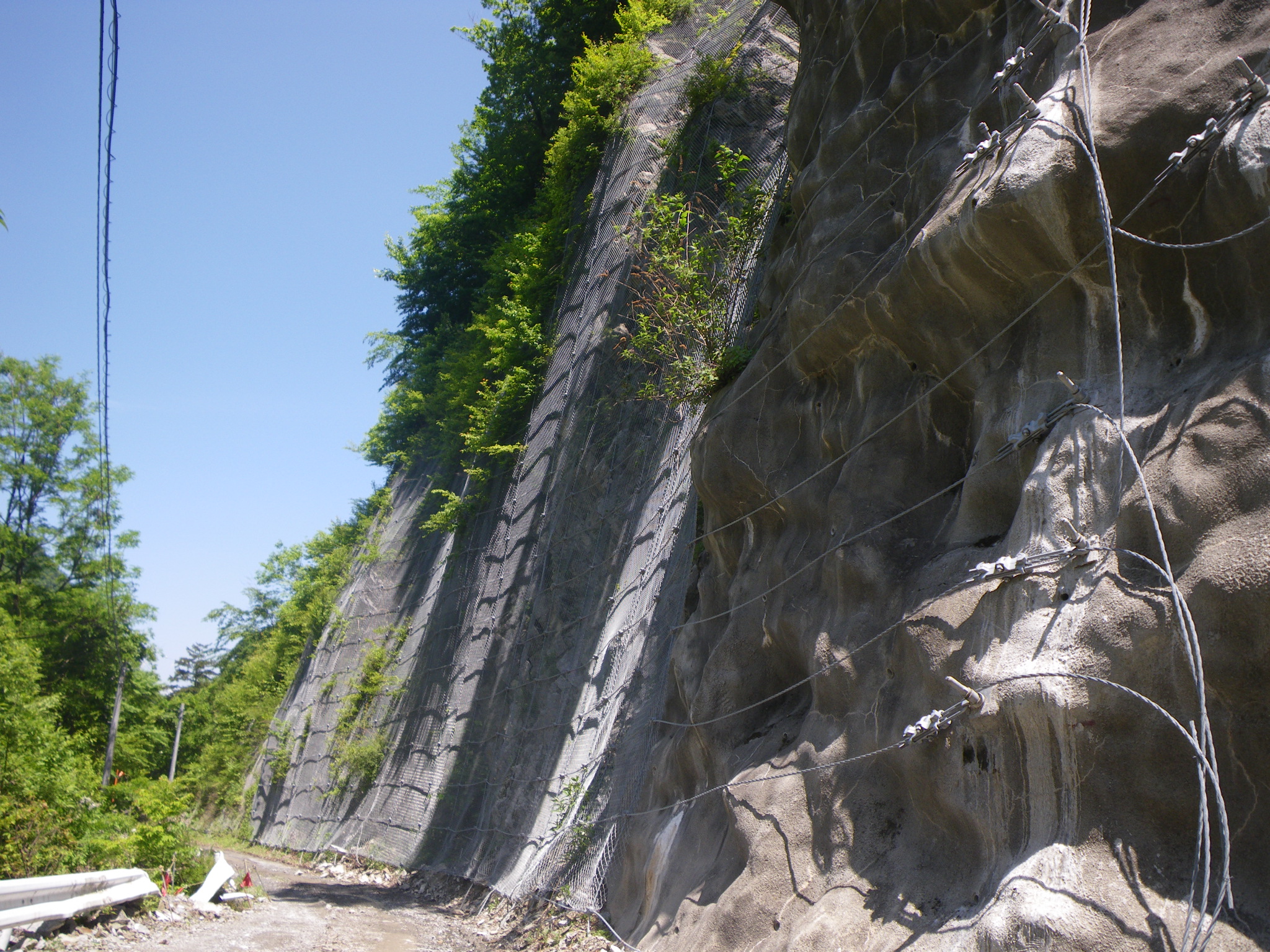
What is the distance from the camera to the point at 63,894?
658 cm

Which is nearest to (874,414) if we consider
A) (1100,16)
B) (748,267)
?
(1100,16)

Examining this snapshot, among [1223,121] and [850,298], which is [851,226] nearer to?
[850,298]

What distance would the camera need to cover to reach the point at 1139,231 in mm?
3646

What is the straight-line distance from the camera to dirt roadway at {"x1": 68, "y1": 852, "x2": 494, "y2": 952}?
717 centimetres

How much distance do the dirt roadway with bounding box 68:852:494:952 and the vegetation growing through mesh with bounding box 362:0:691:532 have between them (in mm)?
6741

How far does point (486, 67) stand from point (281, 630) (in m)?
18.3

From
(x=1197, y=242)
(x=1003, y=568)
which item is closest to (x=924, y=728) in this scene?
(x=1003, y=568)

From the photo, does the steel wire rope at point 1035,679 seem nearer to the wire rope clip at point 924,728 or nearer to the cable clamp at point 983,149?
the wire rope clip at point 924,728

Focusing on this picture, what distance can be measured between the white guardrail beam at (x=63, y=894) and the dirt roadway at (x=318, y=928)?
0.89 ft

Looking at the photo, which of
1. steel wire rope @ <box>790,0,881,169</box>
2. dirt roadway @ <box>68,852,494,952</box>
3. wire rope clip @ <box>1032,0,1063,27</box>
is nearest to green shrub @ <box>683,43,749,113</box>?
steel wire rope @ <box>790,0,881,169</box>

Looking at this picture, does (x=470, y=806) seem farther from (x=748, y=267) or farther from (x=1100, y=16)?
(x=1100, y=16)

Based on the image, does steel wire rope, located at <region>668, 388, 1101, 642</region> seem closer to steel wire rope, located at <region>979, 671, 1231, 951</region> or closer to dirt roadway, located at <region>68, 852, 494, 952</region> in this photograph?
steel wire rope, located at <region>979, 671, 1231, 951</region>

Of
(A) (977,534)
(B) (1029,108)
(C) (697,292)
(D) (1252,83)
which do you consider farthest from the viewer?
(C) (697,292)

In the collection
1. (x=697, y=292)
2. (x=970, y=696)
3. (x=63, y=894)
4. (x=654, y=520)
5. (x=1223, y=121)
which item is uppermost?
(x=697, y=292)
